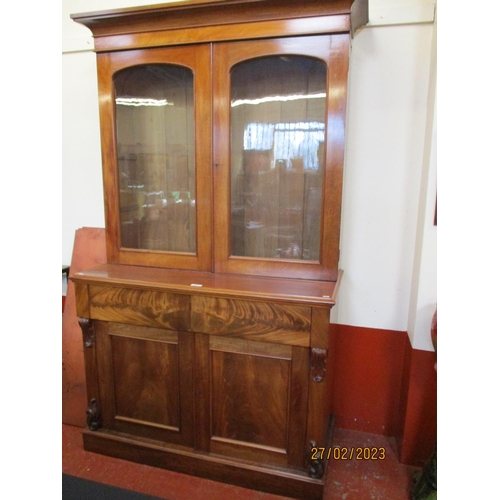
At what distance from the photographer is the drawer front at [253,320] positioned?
1363 mm

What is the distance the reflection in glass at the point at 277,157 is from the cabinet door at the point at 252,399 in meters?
0.42

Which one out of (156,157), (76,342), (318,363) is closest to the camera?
(318,363)

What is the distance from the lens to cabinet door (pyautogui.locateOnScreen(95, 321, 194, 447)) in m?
1.56

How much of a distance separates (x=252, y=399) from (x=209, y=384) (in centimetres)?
19

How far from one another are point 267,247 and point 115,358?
870 millimetres

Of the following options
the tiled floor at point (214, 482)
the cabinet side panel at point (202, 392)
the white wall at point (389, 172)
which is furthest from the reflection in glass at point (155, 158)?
the tiled floor at point (214, 482)

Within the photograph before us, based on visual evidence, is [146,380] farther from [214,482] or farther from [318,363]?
[318,363]

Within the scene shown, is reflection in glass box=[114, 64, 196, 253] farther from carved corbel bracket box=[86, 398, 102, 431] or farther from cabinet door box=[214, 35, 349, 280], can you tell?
carved corbel bracket box=[86, 398, 102, 431]

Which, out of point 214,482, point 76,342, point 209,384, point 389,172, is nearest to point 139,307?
point 209,384

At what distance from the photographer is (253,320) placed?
141cm

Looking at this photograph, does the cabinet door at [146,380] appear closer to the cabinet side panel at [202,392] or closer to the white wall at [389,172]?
the cabinet side panel at [202,392]
